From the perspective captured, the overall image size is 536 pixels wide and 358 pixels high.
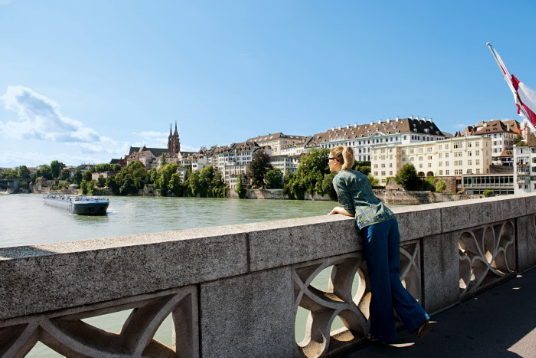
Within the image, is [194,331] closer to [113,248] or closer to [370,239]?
[113,248]

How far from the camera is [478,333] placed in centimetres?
319

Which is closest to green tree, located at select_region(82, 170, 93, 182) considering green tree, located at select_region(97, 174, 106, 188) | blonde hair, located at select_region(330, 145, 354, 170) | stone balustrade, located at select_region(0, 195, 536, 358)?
green tree, located at select_region(97, 174, 106, 188)

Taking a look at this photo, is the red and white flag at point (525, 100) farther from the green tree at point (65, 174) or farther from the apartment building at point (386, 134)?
the green tree at point (65, 174)

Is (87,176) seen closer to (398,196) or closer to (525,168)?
(398,196)

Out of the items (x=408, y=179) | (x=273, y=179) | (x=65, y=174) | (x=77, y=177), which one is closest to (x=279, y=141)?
(x=273, y=179)

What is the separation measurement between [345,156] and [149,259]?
171cm

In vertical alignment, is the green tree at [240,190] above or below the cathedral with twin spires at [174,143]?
below

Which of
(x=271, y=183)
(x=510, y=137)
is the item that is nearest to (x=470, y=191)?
(x=510, y=137)

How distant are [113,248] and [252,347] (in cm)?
105

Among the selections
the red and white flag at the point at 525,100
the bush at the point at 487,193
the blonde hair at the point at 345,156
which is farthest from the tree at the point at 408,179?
the blonde hair at the point at 345,156

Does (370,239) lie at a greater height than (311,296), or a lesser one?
greater

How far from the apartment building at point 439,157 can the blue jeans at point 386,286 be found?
259 feet

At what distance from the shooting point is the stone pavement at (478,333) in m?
2.87

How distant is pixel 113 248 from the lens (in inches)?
74.8
